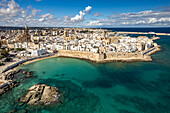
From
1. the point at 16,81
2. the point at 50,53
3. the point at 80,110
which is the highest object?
the point at 50,53

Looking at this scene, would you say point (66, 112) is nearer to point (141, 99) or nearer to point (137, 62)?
point (141, 99)

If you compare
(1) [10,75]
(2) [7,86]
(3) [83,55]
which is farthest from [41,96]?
(3) [83,55]

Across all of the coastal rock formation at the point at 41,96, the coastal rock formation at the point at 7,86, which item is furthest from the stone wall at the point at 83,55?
the coastal rock formation at the point at 7,86

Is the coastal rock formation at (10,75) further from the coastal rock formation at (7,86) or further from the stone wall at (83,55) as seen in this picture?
the stone wall at (83,55)

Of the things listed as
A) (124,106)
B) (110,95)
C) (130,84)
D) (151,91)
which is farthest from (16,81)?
(151,91)

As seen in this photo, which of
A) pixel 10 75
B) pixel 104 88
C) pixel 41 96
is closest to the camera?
pixel 41 96

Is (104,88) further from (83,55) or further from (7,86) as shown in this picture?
(83,55)
